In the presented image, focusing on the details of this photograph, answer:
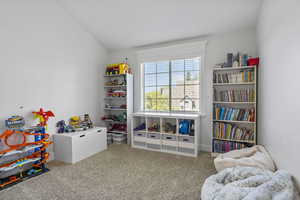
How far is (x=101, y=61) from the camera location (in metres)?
3.90

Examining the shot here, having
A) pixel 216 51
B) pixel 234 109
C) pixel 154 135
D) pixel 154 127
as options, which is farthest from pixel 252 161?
pixel 216 51

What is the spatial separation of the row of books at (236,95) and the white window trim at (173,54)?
0.41 metres

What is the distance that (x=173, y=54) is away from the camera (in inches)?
134

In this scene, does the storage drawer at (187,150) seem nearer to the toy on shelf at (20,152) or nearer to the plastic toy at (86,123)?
the plastic toy at (86,123)

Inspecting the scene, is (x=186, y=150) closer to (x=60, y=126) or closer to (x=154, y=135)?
(x=154, y=135)

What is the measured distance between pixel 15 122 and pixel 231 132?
335 cm

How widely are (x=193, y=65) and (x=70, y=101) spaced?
2.63m

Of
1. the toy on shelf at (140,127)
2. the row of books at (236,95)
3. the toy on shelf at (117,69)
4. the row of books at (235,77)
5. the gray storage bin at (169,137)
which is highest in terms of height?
the toy on shelf at (117,69)

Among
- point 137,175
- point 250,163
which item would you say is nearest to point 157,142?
point 137,175

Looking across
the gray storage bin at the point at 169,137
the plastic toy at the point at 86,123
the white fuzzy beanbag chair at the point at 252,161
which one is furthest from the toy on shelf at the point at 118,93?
the white fuzzy beanbag chair at the point at 252,161

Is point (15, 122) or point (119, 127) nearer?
point (15, 122)

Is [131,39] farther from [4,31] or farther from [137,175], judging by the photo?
[137,175]

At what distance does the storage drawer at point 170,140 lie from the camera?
301 centimetres

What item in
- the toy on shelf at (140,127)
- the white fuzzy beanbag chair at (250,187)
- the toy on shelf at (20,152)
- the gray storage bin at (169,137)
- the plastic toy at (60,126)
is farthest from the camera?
the toy on shelf at (140,127)
